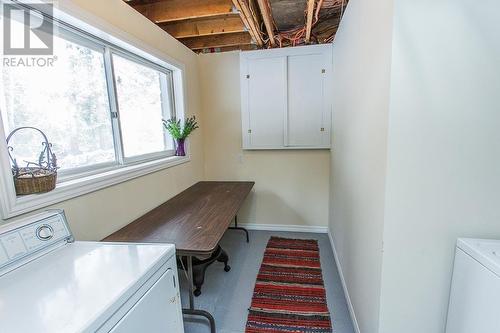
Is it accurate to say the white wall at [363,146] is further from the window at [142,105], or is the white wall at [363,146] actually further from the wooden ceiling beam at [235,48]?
the window at [142,105]

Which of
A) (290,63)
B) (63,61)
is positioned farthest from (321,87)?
(63,61)

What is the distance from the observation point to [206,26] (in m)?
2.72

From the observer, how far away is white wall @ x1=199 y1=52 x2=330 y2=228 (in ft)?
10.3

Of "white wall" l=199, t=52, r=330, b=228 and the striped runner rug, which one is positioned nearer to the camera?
the striped runner rug

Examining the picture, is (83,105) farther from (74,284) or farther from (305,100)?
(305,100)

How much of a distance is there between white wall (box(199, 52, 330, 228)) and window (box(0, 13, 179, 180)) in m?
0.94

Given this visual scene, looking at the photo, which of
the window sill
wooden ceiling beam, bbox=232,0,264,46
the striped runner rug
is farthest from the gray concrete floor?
wooden ceiling beam, bbox=232,0,264,46

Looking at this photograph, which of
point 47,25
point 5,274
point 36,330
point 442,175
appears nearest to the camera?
point 36,330

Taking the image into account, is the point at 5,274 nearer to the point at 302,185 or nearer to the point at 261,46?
the point at 302,185

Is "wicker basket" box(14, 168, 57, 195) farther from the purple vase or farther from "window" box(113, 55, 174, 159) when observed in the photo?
the purple vase

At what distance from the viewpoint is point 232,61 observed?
3.11 m

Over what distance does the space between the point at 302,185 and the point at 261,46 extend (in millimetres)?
1844

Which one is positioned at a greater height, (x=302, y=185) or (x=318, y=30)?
(x=318, y=30)

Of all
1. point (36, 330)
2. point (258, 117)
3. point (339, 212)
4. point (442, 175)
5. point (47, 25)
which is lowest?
point (339, 212)
